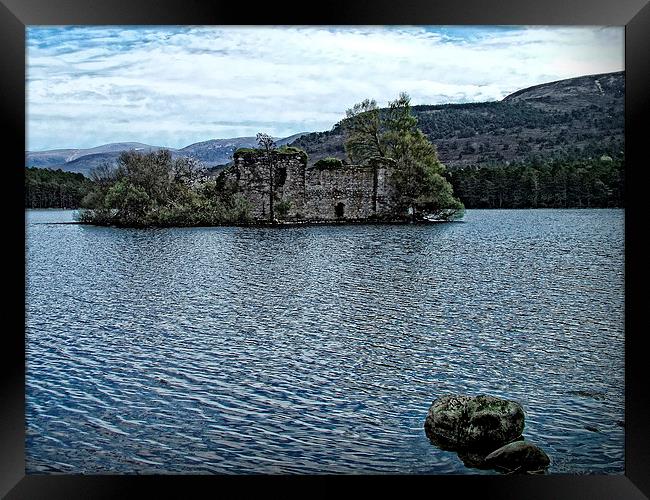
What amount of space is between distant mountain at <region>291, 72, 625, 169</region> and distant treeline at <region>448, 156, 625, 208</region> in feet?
1.23

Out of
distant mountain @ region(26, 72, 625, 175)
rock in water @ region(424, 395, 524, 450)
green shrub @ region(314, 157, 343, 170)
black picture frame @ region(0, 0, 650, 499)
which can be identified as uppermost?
distant mountain @ region(26, 72, 625, 175)

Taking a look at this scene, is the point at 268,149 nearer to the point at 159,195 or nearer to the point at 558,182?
the point at 159,195

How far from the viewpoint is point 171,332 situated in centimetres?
1207

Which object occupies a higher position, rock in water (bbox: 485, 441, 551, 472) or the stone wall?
the stone wall

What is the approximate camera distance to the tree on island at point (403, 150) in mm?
20156

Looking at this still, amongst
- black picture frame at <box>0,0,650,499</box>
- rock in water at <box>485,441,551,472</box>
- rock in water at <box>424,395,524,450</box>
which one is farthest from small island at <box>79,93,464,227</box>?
black picture frame at <box>0,0,650,499</box>

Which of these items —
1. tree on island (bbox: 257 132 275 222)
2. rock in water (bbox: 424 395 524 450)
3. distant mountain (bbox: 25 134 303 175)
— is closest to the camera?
rock in water (bbox: 424 395 524 450)

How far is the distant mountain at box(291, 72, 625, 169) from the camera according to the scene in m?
19.7

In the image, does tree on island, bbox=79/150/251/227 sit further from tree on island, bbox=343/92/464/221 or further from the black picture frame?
the black picture frame
